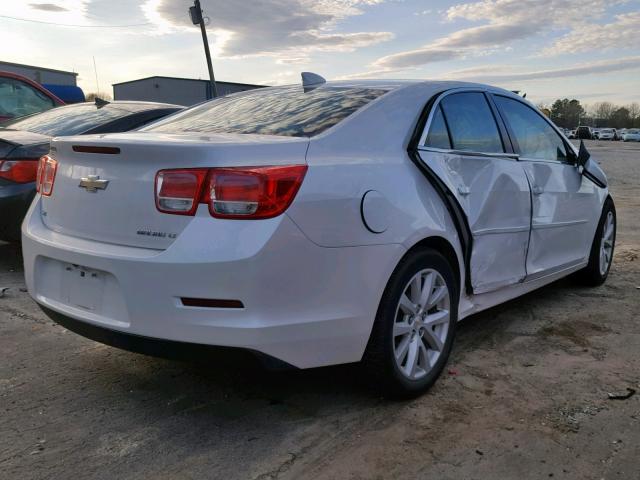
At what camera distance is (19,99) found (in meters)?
7.56

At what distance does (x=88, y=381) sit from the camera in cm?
317

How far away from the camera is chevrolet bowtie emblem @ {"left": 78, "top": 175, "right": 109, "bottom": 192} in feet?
8.64

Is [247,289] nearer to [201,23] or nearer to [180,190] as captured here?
[180,190]

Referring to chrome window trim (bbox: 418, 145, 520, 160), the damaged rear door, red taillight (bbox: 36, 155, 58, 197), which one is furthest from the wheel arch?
red taillight (bbox: 36, 155, 58, 197)

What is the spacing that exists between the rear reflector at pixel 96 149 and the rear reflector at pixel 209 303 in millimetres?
735

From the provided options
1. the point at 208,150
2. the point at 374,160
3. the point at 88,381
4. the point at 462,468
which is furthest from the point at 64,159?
the point at 462,468

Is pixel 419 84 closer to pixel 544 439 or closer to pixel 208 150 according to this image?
pixel 208 150

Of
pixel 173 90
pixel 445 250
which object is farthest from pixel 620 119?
pixel 445 250

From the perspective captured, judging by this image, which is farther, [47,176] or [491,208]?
[491,208]

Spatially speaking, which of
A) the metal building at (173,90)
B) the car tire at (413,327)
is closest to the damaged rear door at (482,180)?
the car tire at (413,327)

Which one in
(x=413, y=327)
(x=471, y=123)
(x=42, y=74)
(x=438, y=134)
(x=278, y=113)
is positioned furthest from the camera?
(x=42, y=74)

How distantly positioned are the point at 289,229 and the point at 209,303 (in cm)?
42

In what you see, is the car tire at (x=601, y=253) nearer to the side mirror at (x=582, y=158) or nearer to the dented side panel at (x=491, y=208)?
the side mirror at (x=582, y=158)

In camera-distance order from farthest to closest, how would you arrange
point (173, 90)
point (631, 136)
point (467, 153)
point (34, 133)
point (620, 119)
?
1. point (620, 119)
2. point (631, 136)
3. point (173, 90)
4. point (34, 133)
5. point (467, 153)
